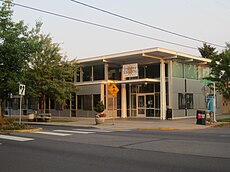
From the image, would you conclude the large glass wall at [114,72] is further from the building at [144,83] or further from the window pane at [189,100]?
the window pane at [189,100]

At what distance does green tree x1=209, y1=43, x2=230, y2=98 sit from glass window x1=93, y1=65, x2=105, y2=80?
11.4 meters

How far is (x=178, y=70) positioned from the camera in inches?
1230

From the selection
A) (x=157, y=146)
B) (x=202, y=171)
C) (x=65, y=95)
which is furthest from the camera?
(x=65, y=95)

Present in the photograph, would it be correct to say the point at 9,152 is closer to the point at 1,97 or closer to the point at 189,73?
the point at 1,97

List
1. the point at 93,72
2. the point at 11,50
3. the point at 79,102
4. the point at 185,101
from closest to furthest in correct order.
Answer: the point at 11,50 < the point at 185,101 < the point at 93,72 < the point at 79,102

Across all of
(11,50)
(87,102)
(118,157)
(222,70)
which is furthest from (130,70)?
(118,157)

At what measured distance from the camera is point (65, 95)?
1180 inches

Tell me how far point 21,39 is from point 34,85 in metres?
6.40

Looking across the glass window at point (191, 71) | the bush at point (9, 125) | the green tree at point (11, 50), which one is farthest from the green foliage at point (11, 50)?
the glass window at point (191, 71)

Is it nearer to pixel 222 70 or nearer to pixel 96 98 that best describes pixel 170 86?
pixel 222 70

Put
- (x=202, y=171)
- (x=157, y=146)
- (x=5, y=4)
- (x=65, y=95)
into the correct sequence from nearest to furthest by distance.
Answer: (x=202, y=171) < (x=157, y=146) < (x=5, y=4) < (x=65, y=95)

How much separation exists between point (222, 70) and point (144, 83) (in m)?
8.04

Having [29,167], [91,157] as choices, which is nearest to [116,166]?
[91,157]

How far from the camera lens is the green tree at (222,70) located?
86.5ft
